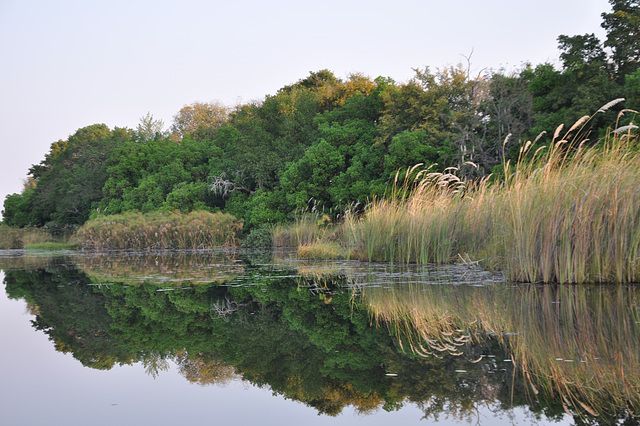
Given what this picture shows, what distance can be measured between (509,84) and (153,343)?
18.3 m

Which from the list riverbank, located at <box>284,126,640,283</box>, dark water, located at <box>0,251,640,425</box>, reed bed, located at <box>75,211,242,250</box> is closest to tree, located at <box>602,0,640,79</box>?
riverbank, located at <box>284,126,640,283</box>

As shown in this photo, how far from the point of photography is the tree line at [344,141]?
1582 centimetres

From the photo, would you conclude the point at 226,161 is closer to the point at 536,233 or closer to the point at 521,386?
the point at 536,233

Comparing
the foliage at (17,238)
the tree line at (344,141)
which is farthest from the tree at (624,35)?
the foliage at (17,238)

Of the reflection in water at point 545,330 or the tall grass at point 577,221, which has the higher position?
the tall grass at point 577,221

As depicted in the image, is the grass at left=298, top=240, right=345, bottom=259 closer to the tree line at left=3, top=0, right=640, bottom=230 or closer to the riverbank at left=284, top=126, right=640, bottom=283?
the tree line at left=3, top=0, right=640, bottom=230

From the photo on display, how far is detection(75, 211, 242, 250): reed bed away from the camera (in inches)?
805

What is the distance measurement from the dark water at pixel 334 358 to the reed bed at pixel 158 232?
1515 cm

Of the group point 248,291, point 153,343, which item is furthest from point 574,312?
point 248,291

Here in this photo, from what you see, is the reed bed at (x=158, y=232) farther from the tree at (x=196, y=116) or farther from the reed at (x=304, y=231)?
the tree at (x=196, y=116)

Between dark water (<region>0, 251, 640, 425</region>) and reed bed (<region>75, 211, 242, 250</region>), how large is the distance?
1515cm

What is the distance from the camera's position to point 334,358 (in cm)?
285

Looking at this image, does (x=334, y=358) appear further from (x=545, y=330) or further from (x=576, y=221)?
(x=576, y=221)

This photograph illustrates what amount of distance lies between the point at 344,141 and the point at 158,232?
950 cm
